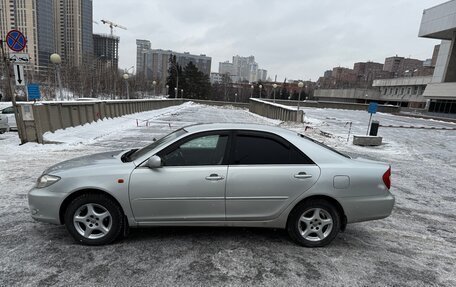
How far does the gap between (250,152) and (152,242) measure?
5.49ft

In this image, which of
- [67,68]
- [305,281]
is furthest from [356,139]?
[67,68]

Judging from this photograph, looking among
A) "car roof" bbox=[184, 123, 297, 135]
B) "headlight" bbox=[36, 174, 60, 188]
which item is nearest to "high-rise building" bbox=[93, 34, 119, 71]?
"headlight" bbox=[36, 174, 60, 188]

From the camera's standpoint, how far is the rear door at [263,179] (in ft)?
12.0

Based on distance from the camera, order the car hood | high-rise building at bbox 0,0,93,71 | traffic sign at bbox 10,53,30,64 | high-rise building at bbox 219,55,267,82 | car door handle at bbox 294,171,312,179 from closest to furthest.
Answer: car door handle at bbox 294,171,312,179
the car hood
traffic sign at bbox 10,53,30,64
high-rise building at bbox 0,0,93,71
high-rise building at bbox 219,55,267,82

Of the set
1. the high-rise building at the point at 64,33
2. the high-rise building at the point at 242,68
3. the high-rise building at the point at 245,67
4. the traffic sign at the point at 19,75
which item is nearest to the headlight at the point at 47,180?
the traffic sign at the point at 19,75

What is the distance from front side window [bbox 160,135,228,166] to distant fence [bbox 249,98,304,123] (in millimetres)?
18709

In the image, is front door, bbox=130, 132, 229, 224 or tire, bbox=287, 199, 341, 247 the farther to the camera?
tire, bbox=287, 199, 341, 247

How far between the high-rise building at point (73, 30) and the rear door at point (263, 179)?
3053 inches

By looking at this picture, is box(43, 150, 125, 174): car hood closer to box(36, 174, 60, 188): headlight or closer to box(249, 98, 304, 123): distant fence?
box(36, 174, 60, 188): headlight

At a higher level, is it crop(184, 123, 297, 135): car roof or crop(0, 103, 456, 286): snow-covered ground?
crop(184, 123, 297, 135): car roof

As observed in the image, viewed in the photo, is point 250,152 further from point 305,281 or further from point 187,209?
point 305,281

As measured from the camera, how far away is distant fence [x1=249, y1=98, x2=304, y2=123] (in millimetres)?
22031

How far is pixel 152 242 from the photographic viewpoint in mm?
3879

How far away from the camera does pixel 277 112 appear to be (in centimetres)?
2714
